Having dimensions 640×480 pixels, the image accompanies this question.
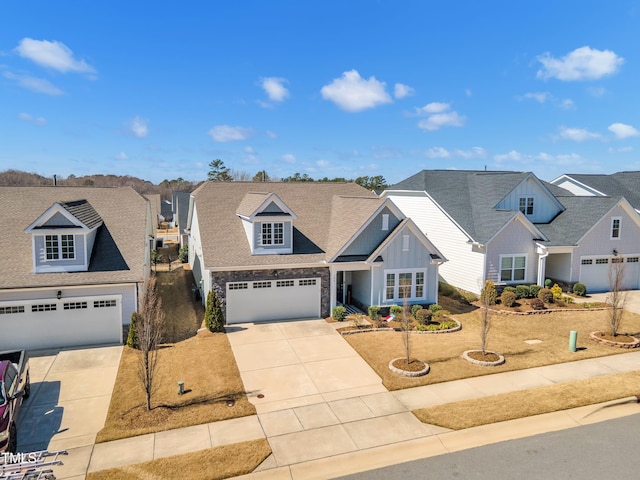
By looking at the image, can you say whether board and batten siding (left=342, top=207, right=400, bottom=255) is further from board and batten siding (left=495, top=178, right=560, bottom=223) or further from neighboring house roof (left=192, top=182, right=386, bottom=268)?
board and batten siding (left=495, top=178, right=560, bottom=223)

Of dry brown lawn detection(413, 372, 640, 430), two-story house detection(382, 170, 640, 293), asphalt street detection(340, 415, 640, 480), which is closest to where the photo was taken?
asphalt street detection(340, 415, 640, 480)

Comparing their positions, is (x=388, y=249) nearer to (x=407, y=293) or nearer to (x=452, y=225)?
(x=407, y=293)

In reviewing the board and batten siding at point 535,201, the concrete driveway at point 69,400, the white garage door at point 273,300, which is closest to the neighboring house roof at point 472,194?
the board and batten siding at point 535,201

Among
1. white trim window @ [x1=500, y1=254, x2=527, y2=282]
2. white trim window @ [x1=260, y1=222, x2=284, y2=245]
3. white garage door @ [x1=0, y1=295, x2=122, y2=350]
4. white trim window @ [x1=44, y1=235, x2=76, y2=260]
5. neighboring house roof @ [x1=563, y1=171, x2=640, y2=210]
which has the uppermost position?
neighboring house roof @ [x1=563, y1=171, x2=640, y2=210]

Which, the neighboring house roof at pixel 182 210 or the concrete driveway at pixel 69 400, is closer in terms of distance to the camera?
the concrete driveway at pixel 69 400

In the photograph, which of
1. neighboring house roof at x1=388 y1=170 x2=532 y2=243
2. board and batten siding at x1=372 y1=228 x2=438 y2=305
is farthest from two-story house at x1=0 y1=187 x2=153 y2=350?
neighboring house roof at x1=388 y1=170 x2=532 y2=243

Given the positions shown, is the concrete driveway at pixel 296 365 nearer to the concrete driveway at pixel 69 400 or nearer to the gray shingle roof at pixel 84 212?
the concrete driveway at pixel 69 400

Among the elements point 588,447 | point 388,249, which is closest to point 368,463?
point 588,447
